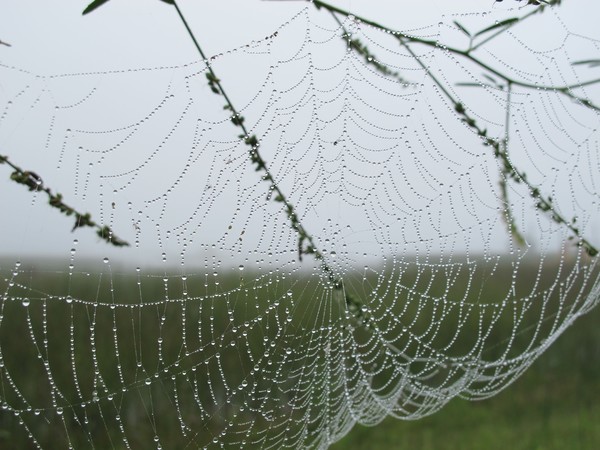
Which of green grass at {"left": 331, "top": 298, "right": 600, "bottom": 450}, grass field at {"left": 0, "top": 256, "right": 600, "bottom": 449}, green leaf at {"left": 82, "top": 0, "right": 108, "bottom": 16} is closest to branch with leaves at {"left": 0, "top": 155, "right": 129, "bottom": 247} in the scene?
green leaf at {"left": 82, "top": 0, "right": 108, "bottom": 16}

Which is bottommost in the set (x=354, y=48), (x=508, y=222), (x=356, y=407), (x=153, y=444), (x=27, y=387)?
(x=153, y=444)

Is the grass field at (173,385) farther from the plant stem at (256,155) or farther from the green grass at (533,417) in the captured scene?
the plant stem at (256,155)

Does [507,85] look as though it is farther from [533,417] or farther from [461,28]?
[533,417]

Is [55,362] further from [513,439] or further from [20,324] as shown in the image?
[513,439]

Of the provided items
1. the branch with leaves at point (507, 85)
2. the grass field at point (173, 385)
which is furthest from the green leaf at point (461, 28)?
the grass field at point (173, 385)

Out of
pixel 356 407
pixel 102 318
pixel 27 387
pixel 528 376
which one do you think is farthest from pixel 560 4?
pixel 528 376

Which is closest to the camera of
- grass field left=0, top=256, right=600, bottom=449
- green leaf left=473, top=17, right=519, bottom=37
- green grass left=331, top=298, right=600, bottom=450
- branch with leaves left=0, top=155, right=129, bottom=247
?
branch with leaves left=0, top=155, right=129, bottom=247

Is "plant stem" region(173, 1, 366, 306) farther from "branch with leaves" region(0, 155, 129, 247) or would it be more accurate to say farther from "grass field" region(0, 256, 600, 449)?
"grass field" region(0, 256, 600, 449)

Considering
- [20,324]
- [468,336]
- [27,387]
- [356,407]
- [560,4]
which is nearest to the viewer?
[560,4]
